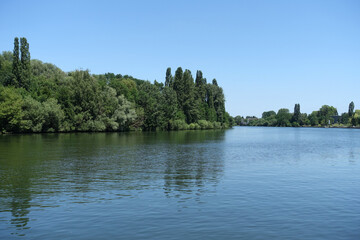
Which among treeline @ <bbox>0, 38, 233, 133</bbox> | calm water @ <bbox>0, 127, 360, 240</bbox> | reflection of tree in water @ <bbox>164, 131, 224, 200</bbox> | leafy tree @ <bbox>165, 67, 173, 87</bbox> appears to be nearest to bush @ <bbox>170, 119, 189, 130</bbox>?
treeline @ <bbox>0, 38, 233, 133</bbox>

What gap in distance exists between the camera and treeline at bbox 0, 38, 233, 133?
8406 cm

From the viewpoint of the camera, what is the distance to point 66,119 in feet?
313

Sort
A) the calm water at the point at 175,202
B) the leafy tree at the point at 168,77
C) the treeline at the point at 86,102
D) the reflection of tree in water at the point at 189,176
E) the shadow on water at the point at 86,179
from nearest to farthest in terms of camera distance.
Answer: the calm water at the point at 175,202 < the shadow on water at the point at 86,179 < the reflection of tree in water at the point at 189,176 < the treeline at the point at 86,102 < the leafy tree at the point at 168,77

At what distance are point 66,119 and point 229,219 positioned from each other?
88.2 meters

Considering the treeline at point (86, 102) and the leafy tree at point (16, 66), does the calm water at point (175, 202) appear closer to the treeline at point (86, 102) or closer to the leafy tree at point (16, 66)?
the treeline at point (86, 102)

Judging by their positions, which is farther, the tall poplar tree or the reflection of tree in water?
the tall poplar tree

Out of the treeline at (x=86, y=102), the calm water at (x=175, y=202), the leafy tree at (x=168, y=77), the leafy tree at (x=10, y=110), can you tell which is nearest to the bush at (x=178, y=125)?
the treeline at (x=86, y=102)

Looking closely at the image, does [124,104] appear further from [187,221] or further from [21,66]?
[187,221]

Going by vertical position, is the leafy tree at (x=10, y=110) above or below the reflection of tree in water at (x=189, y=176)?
above

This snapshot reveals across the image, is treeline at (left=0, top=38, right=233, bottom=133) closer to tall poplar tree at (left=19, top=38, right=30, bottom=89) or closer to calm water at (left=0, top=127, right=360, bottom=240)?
tall poplar tree at (left=19, top=38, right=30, bottom=89)

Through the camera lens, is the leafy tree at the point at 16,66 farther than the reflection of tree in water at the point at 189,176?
Yes

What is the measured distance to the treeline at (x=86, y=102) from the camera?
276ft

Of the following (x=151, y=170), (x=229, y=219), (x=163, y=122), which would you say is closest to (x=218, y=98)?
(x=163, y=122)

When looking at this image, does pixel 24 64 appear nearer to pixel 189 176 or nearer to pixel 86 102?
pixel 86 102
